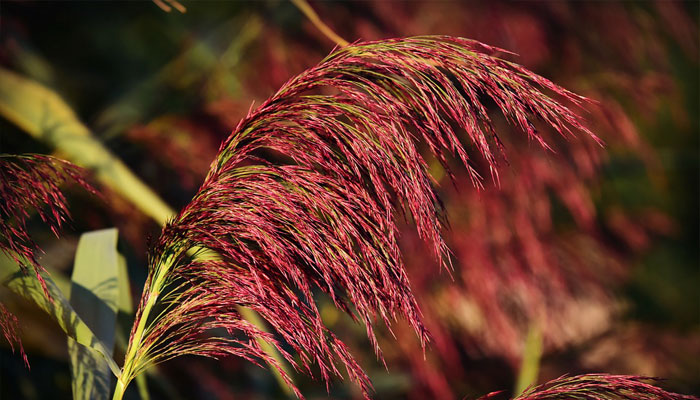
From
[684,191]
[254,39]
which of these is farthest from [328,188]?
[684,191]

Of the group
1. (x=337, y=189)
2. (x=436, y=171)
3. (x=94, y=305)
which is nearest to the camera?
(x=337, y=189)

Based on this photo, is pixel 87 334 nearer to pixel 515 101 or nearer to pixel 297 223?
pixel 297 223

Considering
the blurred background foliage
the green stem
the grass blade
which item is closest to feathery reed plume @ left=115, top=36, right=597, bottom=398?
the green stem

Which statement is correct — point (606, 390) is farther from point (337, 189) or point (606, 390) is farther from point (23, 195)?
point (23, 195)

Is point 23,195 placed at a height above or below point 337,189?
below

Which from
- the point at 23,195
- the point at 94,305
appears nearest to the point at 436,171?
the point at 94,305

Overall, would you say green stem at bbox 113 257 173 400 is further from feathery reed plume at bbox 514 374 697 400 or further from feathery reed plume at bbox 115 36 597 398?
feathery reed plume at bbox 514 374 697 400
